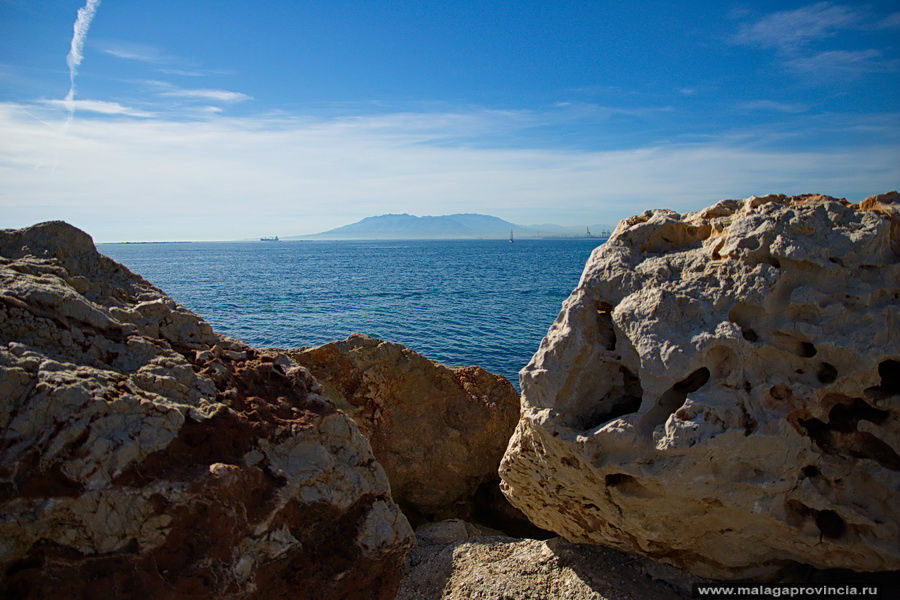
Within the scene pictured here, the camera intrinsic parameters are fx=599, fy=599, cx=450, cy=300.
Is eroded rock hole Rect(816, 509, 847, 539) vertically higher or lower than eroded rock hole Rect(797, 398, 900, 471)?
lower

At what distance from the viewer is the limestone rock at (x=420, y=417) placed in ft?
30.5

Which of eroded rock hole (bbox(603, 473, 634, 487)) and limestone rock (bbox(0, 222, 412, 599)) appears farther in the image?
eroded rock hole (bbox(603, 473, 634, 487))

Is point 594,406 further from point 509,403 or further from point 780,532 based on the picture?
point 509,403

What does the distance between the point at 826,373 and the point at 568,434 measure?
2.33m

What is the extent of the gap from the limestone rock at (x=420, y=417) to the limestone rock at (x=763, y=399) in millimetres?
3842

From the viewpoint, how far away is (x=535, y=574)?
6484mm

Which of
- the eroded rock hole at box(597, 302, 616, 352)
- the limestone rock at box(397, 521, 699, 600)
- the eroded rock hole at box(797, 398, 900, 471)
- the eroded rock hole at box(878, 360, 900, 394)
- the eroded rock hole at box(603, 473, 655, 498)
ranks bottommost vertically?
the limestone rock at box(397, 521, 699, 600)

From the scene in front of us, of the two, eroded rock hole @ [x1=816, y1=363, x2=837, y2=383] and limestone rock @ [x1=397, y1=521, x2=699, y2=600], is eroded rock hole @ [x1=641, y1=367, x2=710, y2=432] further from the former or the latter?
limestone rock @ [x1=397, y1=521, x2=699, y2=600]

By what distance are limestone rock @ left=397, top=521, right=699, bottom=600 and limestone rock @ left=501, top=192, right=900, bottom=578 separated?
514 millimetres

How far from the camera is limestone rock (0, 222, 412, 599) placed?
13.2 ft

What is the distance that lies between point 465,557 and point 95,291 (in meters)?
4.89

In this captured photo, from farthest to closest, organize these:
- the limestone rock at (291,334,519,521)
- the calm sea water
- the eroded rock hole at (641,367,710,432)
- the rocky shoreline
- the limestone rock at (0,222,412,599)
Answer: the calm sea water → the limestone rock at (291,334,519,521) → the eroded rock hole at (641,367,710,432) → the rocky shoreline → the limestone rock at (0,222,412,599)

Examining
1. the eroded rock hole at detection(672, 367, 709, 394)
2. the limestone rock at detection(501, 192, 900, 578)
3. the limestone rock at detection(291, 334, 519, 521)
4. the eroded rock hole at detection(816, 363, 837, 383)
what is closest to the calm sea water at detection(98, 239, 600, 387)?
the limestone rock at detection(291, 334, 519, 521)

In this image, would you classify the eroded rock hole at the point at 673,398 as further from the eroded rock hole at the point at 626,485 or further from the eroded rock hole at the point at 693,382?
the eroded rock hole at the point at 626,485
